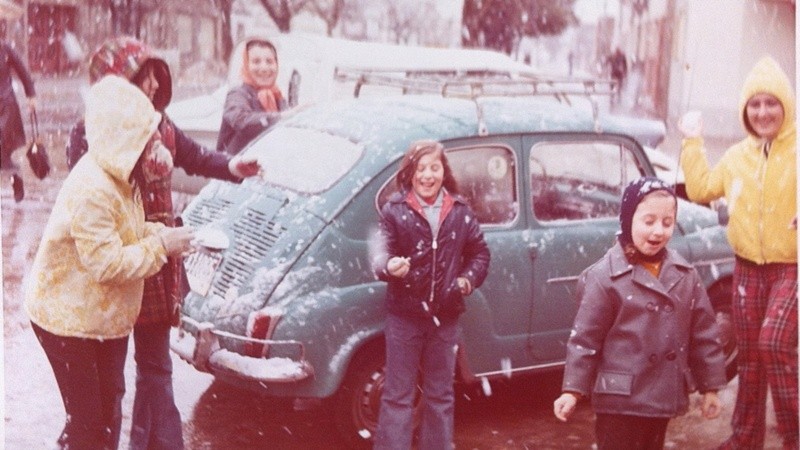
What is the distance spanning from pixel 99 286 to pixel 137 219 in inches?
11.7

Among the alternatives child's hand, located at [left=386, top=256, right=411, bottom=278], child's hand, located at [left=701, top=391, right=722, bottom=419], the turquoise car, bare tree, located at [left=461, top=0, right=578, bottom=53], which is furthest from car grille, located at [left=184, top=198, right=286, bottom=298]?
bare tree, located at [left=461, top=0, right=578, bottom=53]

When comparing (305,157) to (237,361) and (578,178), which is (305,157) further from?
(578,178)

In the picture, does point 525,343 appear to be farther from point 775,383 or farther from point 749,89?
point 749,89

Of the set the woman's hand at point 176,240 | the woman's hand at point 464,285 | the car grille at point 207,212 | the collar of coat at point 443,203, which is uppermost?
the collar of coat at point 443,203

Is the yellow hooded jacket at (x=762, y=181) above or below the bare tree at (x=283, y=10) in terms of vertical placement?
below

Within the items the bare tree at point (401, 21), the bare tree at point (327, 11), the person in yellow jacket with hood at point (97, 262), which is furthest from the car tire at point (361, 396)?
the bare tree at point (401, 21)

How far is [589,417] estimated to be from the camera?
564cm

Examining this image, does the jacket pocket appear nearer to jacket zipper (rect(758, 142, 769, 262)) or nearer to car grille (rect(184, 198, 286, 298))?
jacket zipper (rect(758, 142, 769, 262))

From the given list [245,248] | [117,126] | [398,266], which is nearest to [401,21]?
[245,248]

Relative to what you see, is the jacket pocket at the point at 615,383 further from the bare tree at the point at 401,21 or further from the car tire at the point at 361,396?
the bare tree at the point at 401,21

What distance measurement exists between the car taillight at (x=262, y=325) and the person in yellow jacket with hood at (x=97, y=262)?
740 millimetres

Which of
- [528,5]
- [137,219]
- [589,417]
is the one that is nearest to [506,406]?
[589,417]

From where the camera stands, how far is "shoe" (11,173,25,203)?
18.3 feet

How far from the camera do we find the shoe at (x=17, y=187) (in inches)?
220
